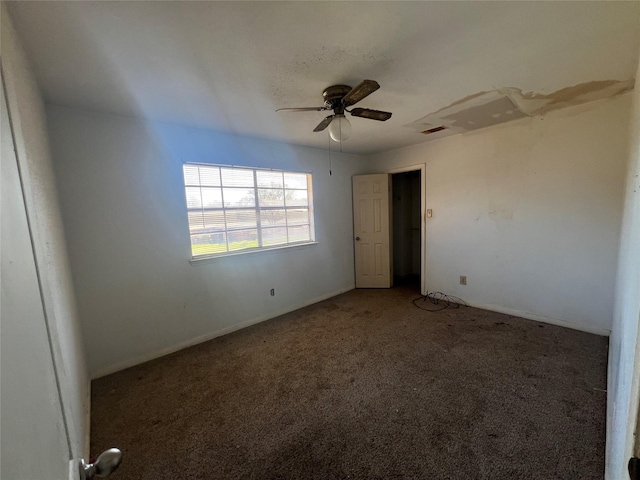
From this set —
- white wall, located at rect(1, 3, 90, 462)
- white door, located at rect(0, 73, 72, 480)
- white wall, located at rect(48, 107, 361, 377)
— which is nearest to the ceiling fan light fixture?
white wall, located at rect(48, 107, 361, 377)

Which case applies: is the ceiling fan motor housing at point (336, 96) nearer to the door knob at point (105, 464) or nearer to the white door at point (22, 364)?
the white door at point (22, 364)

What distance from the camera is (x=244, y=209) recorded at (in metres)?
3.34

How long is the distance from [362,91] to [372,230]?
3046mm

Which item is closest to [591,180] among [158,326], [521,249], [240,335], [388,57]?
[521,249]

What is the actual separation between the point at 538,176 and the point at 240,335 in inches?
156

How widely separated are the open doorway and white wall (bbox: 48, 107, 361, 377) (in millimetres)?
2733

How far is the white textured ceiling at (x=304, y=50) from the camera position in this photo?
1312mm

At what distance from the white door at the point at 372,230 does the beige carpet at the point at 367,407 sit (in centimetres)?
168

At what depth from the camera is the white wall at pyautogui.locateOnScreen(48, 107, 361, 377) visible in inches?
90.0

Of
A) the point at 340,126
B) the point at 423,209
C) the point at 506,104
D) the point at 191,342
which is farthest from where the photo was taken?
the point at 423,209

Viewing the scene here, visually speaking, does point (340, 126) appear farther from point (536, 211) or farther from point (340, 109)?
point (536, 211)

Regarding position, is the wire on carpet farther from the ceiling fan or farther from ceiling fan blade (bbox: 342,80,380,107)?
ceiling fan blade (bbox: 342,80,380,107)

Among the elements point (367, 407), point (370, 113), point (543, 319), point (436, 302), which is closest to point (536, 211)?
point (543, 319)

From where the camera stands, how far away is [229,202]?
3215 millimetres
